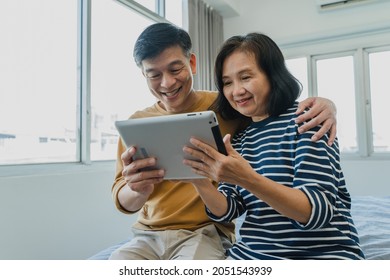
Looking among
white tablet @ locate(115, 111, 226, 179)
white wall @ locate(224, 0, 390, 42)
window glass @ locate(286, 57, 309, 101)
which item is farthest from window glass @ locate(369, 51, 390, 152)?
white tablet @ locate(115, 111, 226, 179)

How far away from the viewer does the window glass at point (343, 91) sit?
303 cm

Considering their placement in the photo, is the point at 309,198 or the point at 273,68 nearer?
the point at 309,198

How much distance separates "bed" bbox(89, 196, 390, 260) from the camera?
3.47ft

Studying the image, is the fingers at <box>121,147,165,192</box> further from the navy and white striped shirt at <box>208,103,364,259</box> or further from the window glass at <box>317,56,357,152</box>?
the window glass at <box>317,56,357,152</box>

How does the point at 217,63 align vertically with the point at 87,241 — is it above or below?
above

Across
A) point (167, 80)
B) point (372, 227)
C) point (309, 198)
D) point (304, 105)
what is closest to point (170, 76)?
point (167, 80)

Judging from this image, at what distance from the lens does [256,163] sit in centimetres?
83

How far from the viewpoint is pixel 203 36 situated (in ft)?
9.99

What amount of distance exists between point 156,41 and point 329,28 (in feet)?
8.55

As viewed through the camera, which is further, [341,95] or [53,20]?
[341,95]

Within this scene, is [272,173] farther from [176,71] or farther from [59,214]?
[59,214]

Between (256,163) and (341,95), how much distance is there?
2.64 meters

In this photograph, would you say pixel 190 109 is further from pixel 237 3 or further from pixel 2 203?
pixel 237 3

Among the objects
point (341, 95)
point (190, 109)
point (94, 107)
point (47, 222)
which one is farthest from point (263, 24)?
Result: point (47, 222)
